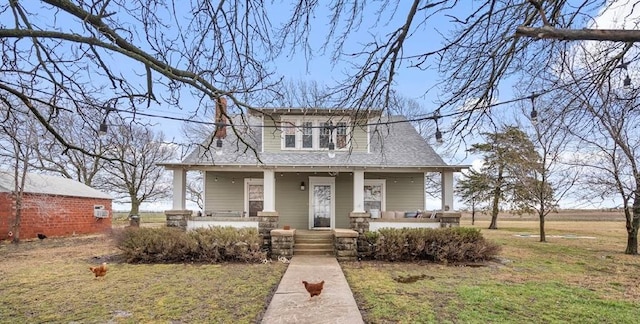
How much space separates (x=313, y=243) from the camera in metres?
12.3

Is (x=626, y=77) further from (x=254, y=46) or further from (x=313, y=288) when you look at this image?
(x=313, y=288)

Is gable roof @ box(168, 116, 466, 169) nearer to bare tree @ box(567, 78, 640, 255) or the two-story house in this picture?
the two-story house

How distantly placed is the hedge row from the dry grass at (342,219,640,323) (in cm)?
52

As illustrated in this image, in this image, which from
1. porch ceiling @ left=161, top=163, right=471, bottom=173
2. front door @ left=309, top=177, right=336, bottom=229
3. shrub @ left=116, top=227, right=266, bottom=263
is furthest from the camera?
front door @ left=309, top=177, right=336, bottom=229

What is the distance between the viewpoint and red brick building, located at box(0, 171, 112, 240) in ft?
51.2

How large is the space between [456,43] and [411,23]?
0.65 m

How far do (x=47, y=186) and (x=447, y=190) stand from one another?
1733 centimetres

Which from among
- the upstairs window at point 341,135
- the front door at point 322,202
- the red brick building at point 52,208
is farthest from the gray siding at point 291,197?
the red brick building at point 52,208

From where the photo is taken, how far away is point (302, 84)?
17.7 m

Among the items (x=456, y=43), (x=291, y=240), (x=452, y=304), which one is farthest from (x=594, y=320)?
(x=291, y=240)

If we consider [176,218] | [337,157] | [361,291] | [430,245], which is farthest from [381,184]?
[361,291]

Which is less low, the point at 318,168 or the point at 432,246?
the point at 318,168

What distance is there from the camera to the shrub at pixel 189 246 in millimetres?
10492

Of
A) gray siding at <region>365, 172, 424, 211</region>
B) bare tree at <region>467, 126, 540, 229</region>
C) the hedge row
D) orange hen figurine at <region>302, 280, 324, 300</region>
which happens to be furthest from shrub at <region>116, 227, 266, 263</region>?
bare tree at <region>467, 126, 540, 229</region>
